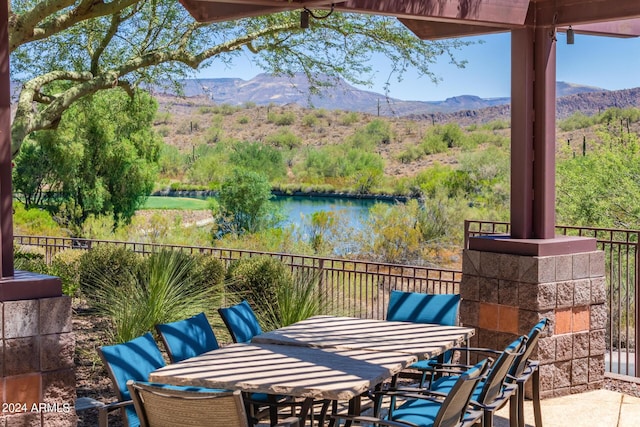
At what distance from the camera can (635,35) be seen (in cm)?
732

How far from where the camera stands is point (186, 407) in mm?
3732

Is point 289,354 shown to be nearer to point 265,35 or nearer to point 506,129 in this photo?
point 265,35

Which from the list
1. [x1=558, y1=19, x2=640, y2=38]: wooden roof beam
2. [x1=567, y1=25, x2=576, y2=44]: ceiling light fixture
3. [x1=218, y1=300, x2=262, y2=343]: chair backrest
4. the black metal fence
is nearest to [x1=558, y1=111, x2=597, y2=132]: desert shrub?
the black metal fence

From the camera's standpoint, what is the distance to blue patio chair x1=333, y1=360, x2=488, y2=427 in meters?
3.98

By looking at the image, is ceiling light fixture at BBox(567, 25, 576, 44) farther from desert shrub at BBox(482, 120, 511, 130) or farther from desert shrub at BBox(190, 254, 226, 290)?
desert shrub at BBox(482, 120, 511, 130)

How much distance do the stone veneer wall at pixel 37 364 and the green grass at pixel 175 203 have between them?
42.2 metres

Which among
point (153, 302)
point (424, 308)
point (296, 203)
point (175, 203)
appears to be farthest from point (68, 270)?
point (296, 203)

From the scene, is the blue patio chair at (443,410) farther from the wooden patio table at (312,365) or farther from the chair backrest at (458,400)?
the wooden patio table at (312,365)

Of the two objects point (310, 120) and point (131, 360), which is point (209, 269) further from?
point (310, 120)

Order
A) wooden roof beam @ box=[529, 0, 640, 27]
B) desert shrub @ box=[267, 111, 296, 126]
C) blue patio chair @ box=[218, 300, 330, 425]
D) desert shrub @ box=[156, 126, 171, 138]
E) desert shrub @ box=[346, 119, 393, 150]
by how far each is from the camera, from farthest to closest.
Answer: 1. desert shrub @ box=[267, 111, 296, 126]
2. desert shrub @ box=[156, 126, 171, 138]
3. desert shrub @ box=[346, 119, 393, 150]
4. wooden roof beam @ box=[529, 0, 640, 27]
5. blue patio chair @ box=[218, 300, 330, 425]

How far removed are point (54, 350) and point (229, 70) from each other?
436 inches

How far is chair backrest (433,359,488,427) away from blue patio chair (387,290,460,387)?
5.86ft

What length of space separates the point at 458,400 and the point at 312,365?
0.90 m

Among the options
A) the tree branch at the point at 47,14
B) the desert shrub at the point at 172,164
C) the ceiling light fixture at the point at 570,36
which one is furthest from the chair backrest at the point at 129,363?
the desert shrub at the point at 172,164
